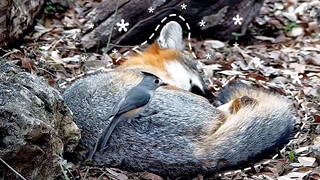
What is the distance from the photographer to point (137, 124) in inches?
158

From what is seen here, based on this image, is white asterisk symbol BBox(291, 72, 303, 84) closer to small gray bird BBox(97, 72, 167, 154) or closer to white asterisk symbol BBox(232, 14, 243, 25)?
white asterisk symbol BBox(232, 14, 243, 25)

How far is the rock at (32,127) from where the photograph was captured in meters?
3.24

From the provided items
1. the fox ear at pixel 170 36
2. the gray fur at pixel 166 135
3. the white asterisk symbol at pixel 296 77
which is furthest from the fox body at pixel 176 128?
the white asterisk symbol at pixel 296 77

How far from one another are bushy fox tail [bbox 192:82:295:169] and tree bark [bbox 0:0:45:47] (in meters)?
2.24

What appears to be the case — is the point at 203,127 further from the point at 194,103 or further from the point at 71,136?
the point at 71,136

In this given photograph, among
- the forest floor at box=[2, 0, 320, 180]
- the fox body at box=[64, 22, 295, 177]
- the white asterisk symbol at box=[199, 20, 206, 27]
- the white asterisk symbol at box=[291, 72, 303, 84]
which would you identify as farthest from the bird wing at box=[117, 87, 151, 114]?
the white asterisk symbol at box=[199, 20, 206, 27]

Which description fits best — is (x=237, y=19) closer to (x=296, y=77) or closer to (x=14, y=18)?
(x=296, y=77)

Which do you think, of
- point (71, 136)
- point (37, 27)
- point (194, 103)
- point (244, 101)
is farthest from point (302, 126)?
point (37, 27)

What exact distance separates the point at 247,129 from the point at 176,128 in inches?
19.2

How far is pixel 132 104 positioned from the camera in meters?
3.83

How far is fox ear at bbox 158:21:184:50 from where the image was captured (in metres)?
5.55

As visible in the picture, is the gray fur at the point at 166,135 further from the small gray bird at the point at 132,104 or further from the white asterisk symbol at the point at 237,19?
the white asterisk symbol at the point at 237,19

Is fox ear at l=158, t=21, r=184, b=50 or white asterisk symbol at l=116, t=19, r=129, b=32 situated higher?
fox ear at l=158, t=21, r=184, b=50

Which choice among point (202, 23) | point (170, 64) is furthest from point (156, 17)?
point (170, 64)
